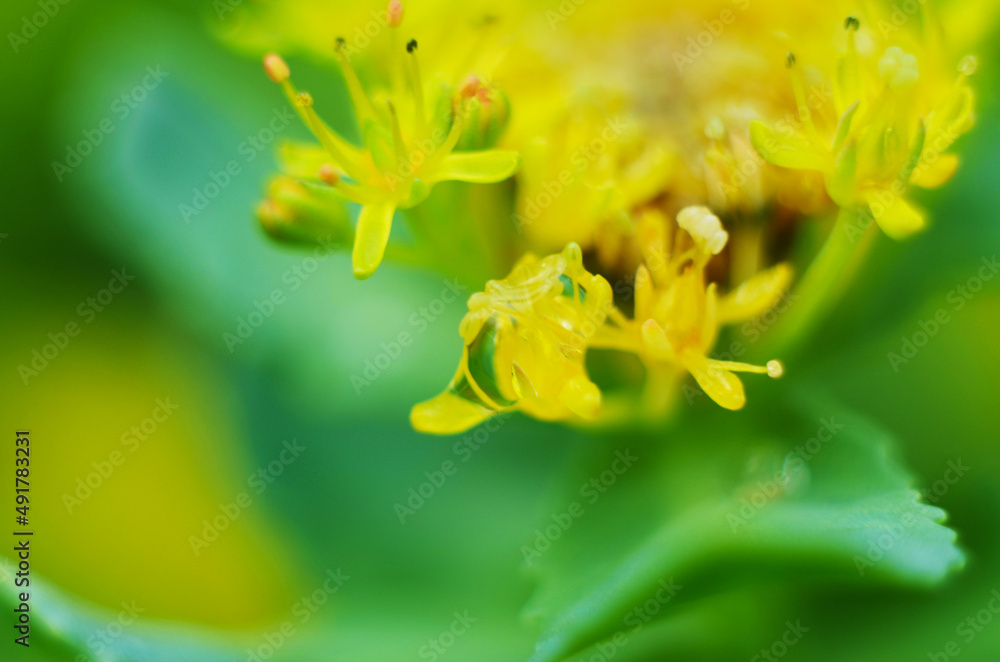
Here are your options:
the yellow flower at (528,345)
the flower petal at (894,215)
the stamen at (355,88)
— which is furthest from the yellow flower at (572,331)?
the stamen at (355,88)

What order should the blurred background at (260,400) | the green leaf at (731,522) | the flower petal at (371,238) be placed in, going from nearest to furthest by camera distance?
1. the green leaf at (731,522)
2. the flower petal at (371,238)
3. the blurred background at (260,400)

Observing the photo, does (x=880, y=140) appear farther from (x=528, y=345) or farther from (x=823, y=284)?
(x=528, y=345)

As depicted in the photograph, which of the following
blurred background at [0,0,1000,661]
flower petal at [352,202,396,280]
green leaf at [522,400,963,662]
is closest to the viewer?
green leaf at [522,400,963,662]

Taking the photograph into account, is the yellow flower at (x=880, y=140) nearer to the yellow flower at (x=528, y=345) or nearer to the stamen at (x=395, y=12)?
the yellow flower at (x=528, y=345)

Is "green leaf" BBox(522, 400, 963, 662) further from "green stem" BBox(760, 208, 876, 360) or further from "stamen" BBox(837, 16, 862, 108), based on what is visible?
"stamen" BBox(837, 16, 862, 108)

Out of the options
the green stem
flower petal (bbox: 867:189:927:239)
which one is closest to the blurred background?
the green stem

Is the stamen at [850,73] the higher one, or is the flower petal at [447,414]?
the stamen at [850,73]

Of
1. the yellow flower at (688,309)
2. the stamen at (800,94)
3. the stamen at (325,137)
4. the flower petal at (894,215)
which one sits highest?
the stamen at (800,94)

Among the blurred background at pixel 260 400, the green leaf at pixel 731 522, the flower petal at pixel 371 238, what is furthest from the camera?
the blurred background at pixel 260 400
